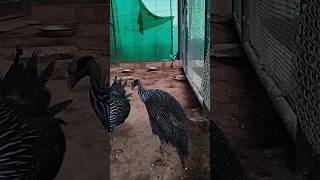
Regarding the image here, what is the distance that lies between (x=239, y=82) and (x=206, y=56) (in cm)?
13

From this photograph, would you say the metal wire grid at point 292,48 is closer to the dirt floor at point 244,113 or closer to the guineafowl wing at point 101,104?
the dirt floor at point 244,113

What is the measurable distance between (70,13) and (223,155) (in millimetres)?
626

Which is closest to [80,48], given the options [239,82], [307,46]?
[239,82]

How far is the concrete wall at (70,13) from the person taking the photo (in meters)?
1.06

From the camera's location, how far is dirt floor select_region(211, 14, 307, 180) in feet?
3.70

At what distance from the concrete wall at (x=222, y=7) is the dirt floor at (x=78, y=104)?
1.11 ft

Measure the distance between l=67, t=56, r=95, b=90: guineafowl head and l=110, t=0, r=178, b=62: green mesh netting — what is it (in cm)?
8

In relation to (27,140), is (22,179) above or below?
below

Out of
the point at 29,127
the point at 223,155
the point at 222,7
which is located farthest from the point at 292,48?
the point at 29,127

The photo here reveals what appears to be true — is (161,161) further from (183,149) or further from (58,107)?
(58,107)

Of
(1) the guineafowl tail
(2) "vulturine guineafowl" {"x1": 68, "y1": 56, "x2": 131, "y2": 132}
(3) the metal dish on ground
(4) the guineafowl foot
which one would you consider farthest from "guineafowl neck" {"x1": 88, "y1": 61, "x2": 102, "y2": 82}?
(1) the guineafowl tail

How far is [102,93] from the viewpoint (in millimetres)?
1101

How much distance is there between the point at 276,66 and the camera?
3.80ft

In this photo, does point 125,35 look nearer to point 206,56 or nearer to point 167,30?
point 167,30
